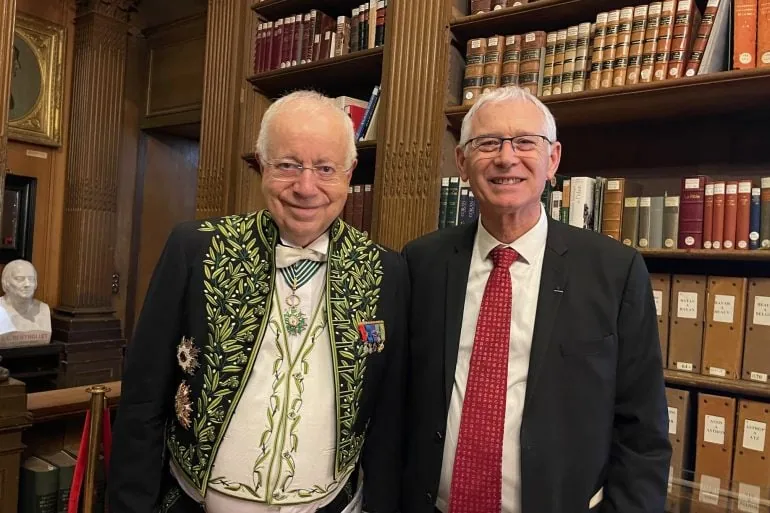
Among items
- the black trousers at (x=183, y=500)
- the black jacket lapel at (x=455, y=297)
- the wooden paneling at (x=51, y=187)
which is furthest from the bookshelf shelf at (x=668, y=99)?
the wooden paneling at (x=51, y=187)

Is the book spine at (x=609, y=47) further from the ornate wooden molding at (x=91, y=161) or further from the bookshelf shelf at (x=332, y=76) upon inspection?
the ornate wooden molding at (x=91, y=161)

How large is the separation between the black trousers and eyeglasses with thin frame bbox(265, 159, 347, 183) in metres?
0.68

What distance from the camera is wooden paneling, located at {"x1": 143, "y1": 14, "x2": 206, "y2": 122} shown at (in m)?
4.62

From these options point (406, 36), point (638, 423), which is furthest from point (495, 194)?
point (406, 36)

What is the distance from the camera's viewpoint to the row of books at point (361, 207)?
2.68 meters

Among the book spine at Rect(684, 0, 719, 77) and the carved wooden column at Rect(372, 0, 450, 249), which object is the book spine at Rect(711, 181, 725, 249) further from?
the carved wooden column at Rect(372, 0, 450, 249)

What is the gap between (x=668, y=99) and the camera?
197 cm

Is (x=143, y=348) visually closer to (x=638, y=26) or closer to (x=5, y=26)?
(x=5, y=26)

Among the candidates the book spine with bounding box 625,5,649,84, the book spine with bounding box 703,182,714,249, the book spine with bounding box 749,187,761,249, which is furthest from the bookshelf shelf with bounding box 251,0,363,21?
the book spine with bounding box 749,187,761,249

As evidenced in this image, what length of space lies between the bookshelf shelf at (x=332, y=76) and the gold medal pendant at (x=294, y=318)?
1604mm

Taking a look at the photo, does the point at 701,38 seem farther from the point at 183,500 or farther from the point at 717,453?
the point at 183,500

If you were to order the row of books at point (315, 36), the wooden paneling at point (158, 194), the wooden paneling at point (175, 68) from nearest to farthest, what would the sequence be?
the row of books at point (315, 36) < the wooden paneling at point (175, 68) < the wooden paneling at point (158, 194)

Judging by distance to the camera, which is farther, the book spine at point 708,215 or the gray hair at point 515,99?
the book spine at point 708,215

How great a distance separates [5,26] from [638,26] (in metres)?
2.14
